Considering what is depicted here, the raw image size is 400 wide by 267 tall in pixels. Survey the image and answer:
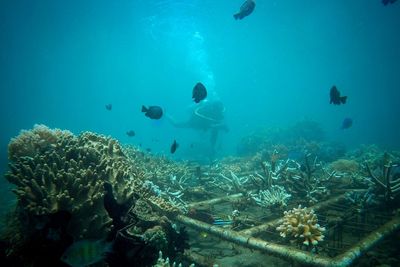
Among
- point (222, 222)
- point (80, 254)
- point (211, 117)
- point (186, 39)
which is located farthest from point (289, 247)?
point (186, 39)

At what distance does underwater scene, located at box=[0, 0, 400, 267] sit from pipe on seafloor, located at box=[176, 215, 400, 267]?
2 centimetres

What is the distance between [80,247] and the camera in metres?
2.85

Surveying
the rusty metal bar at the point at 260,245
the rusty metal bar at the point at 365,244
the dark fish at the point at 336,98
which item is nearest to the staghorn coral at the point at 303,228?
the rusty metal bar at the point at 260,245

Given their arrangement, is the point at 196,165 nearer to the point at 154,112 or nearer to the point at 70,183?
the point at 154,112

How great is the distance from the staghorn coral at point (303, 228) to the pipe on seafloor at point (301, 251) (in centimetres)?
46

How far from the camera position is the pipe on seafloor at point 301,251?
13.1 ft

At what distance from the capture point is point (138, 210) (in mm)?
Answer: 5367

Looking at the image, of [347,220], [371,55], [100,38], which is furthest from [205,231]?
[371,55]

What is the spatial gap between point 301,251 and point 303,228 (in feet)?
2.20

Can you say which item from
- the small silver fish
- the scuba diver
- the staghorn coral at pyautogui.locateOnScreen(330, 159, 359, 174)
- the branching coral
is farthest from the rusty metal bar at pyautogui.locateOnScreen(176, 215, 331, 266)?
the scuba diver

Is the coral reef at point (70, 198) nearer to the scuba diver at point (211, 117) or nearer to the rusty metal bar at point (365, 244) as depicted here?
the rusty metal bar at point (365, 244)

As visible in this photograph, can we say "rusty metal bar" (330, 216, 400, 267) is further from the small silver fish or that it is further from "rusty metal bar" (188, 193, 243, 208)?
"rusty metal bar" (188, 193, 243, 208)

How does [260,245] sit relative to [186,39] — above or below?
below

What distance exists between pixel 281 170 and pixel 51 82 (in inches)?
3999
